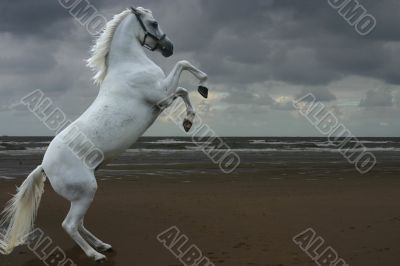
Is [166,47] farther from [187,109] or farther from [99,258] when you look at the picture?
[99,258]

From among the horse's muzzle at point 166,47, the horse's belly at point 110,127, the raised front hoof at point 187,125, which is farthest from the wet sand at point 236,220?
the horse's muzzle at point 166,47

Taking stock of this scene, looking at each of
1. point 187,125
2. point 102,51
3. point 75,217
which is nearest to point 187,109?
point 187,125

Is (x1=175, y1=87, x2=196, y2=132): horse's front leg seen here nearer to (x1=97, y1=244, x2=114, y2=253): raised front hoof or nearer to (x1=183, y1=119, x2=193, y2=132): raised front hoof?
(x1=183, y1=119, x2=193, y2=132): raised front hoof

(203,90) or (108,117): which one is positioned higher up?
(203,90)

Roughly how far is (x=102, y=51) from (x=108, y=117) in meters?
0.96

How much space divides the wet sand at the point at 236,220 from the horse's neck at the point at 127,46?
2.26 m

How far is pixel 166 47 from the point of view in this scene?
6.03m

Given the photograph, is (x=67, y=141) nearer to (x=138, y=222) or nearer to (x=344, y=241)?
(x=138, y=222)

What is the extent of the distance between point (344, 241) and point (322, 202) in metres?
3.45

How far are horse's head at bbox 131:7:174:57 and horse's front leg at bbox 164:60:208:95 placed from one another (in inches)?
12.0

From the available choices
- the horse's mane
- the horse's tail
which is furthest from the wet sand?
the horse's mane

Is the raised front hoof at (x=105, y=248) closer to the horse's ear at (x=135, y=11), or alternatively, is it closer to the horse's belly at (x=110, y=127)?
the horse's belly at (x=110, y=127)

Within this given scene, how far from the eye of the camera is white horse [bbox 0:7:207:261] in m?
5.25

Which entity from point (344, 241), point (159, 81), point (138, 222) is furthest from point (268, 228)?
point (159, 81)
